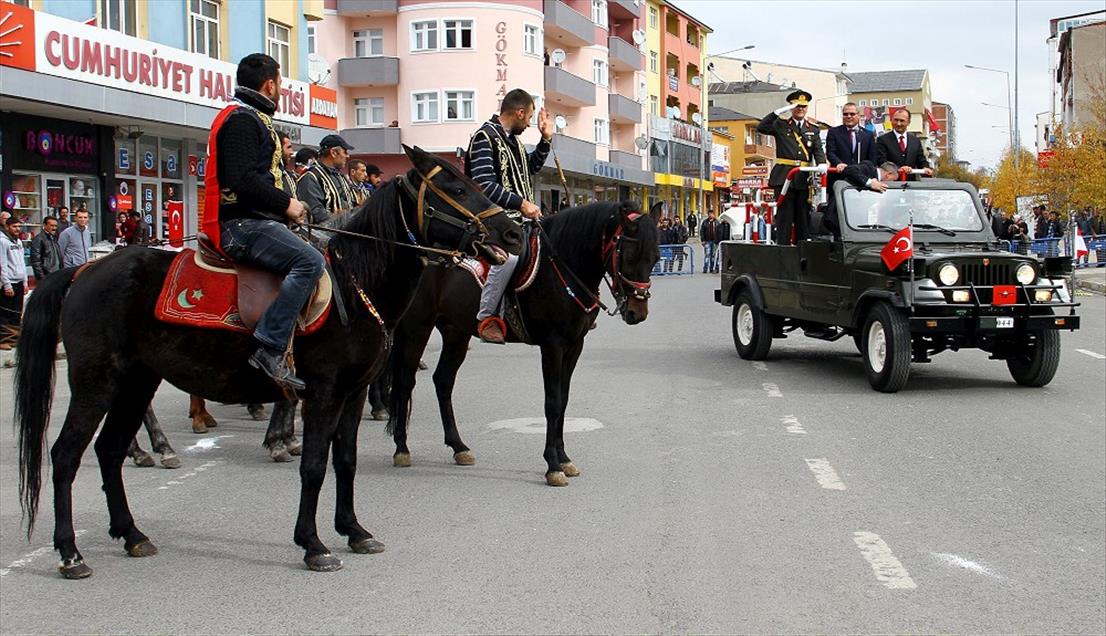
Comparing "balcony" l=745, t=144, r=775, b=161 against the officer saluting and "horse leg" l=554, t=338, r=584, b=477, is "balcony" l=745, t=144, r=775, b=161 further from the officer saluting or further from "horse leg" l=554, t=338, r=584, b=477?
"horse leg" l=554, t=338, r=584, b=477

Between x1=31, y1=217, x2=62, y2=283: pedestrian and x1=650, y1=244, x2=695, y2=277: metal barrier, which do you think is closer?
x1=31, y1=217, x2=62, y2=283: pedestrian

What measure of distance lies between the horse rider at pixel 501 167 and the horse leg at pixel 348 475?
2.33 metres

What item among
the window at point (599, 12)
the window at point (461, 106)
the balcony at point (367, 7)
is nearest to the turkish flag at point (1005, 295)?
the window at point (461, 106)

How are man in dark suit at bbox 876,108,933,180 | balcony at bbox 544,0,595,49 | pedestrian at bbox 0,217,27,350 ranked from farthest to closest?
balcony at bbox 544,0,595,49 → pedestrian at bbox 0,217,27,350 → man in dark suit at bbox 876,108,933,180

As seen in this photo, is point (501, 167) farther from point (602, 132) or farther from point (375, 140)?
point (602, 132)

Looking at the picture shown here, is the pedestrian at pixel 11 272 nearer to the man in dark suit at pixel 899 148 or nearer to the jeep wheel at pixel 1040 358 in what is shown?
the man in dark suit at pixel 899 148

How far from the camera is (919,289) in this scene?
40.3 ft

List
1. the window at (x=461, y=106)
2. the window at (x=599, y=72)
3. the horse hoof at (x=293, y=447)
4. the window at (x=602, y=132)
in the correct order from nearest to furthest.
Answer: the horse hoof at (x=293, y=447) → the window at (x=461, y=106) → the window at (x=599, y=72) → the window at (x=602, y=132)

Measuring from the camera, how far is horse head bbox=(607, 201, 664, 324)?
27.5 feet

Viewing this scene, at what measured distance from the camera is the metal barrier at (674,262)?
43.6 m

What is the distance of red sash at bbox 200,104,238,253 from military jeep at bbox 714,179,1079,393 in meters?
7.86

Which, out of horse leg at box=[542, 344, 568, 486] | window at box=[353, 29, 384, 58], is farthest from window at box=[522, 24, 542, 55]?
horse leg at box=[542, 344, 568, 486]

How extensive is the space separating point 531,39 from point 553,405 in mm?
50640

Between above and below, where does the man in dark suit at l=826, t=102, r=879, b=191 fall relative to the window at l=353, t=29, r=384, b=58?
below
